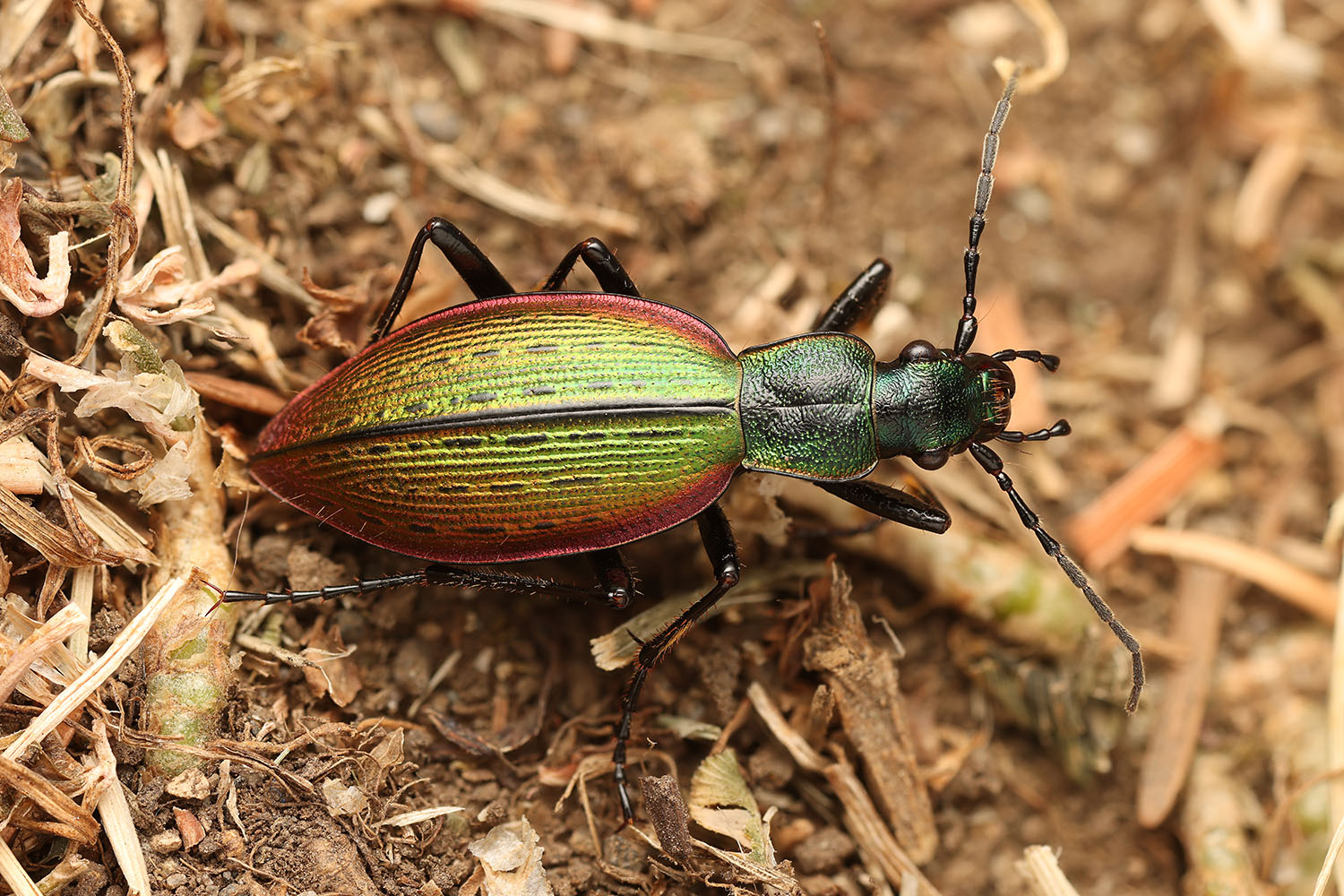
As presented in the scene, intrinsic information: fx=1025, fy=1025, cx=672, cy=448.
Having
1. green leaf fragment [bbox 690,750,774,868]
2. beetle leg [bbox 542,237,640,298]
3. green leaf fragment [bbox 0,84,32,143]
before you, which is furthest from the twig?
green leaf fragment [bbox 0,84,32,143]

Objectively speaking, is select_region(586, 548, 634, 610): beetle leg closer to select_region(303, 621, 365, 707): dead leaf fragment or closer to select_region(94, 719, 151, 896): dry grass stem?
select_region(303, 621, 365, 707): dead leaf fragment

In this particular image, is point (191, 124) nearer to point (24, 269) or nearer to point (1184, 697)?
point (24, 269)

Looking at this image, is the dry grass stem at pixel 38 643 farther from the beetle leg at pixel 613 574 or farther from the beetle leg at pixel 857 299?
the beetle leg at pixel 857 299

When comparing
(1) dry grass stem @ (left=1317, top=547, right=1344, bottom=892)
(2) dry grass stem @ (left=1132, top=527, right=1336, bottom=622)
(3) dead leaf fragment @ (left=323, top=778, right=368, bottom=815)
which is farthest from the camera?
(2) dry grass stem @ (left=1132, top=527, right=1336, bottom=622)

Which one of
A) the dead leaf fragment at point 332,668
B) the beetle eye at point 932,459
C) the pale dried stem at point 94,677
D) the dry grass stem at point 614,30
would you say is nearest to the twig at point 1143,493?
the beetle eye at point 932,459

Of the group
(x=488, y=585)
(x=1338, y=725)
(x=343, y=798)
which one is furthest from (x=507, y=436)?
(x=1338, y=725)

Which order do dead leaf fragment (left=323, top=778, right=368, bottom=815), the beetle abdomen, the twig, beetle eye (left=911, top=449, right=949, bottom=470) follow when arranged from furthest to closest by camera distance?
the twig
beetle eye (left=911, top=449, right=949, bottom=470)
the beetle abdomen
dead leaf fragment (left=323, top=778, right=368, bottom=815)

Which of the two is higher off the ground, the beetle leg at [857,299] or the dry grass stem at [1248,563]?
the beetle leg at [857,299]
